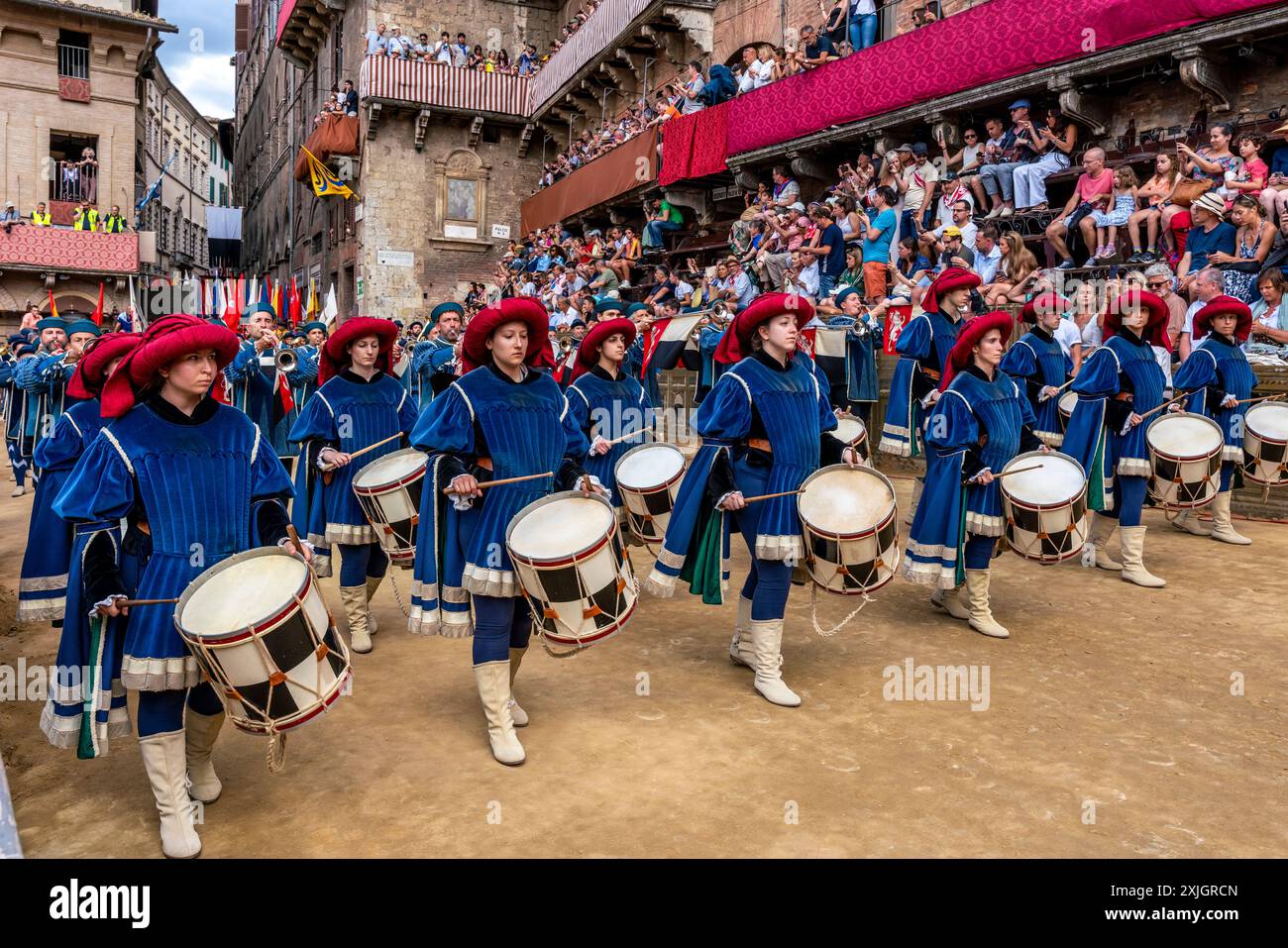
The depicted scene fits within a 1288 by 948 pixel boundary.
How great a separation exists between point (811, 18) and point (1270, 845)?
1750 cm

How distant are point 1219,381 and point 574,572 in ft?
21.9

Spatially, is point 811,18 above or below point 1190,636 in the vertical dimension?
above

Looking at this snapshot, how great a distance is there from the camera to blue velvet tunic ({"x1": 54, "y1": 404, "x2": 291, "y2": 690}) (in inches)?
136

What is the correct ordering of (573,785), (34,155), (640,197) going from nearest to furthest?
(573,785) < (640,197) < (34,155)

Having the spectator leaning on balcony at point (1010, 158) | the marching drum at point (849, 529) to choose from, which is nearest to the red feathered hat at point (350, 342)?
the marching drum at point (849, 529)

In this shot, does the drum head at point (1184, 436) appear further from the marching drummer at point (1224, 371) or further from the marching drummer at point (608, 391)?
the marching drummer at point (608, 391)

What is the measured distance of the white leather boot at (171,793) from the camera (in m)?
3.48

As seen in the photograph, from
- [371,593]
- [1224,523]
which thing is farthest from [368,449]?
[1224,523]

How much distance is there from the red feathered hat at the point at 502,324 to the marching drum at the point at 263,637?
141 cm

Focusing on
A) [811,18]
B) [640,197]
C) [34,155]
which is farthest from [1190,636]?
[34,155]

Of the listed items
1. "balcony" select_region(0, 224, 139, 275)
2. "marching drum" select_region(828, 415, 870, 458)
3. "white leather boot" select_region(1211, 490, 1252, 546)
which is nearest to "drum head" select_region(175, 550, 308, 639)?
"marching drum" select_region(828, 415, 870, 458)

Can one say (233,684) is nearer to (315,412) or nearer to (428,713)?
(428,713)

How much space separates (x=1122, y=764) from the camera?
4.22 metres

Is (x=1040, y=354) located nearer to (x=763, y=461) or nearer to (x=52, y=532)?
(x=763, y=461)
